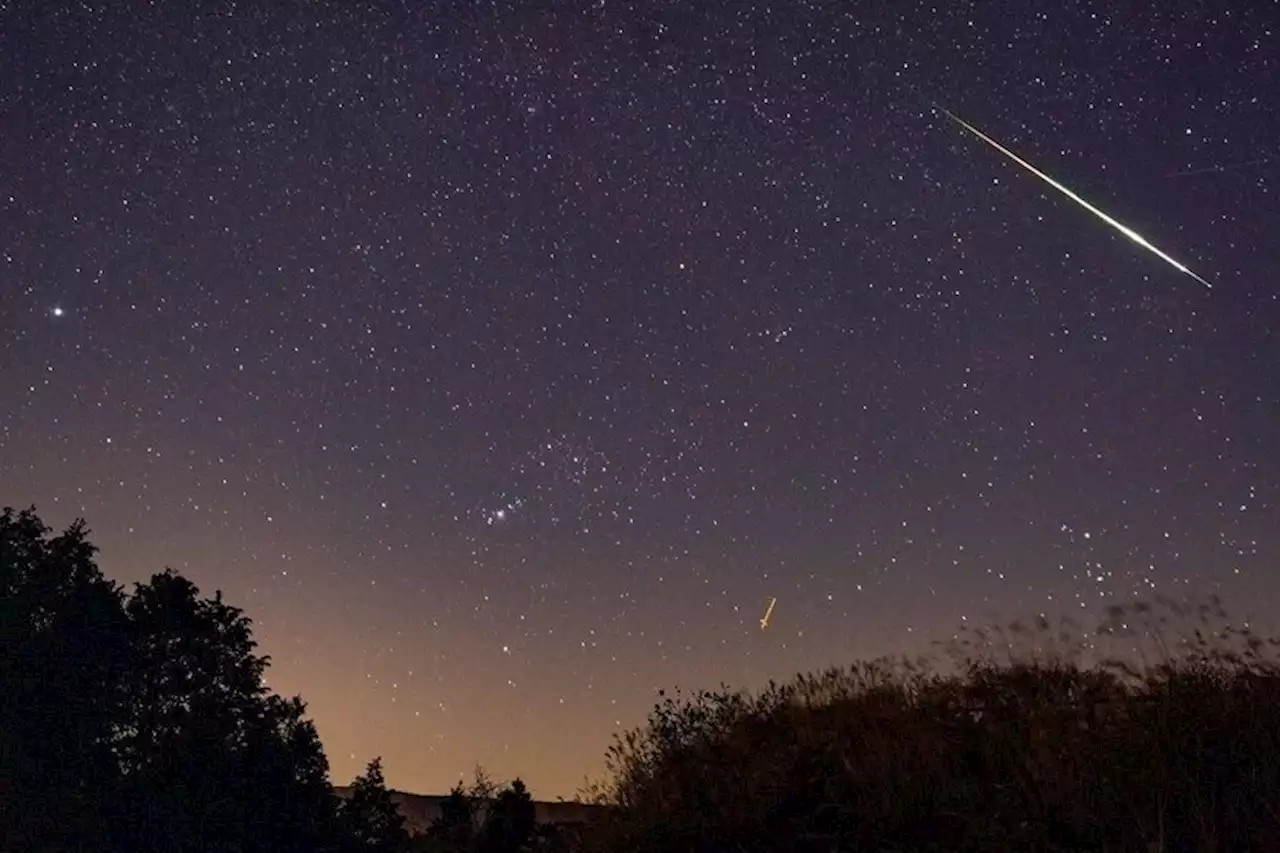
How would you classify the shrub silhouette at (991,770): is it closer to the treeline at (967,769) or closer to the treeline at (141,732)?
the treeline at (967,769)

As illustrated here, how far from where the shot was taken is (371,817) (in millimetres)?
32250

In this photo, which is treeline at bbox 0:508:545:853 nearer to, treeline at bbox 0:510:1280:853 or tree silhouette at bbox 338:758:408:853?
tree silhouette at bbox 338:758:408:853

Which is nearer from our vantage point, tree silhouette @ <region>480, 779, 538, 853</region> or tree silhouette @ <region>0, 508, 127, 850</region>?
tree silhouette @ <region>480, 779, 538, 853</region>

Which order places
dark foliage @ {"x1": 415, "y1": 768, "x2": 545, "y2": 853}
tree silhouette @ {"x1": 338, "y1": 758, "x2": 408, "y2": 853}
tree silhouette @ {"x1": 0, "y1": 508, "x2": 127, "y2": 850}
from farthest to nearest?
Answer: tree silhouette @ {"x1": 338, "y1": 758, "x2": 408, "y2": 853} → tree silhouette @ {"x1": 0, "y1": 508, "x2": 127, "y2": 850} → dark foliage @ {"x1": 415, "y1": 768, "x2": 545, "y2": 853}

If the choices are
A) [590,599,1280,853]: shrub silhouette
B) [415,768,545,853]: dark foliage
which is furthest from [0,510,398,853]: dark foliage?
[590,599,1280,853]: shrub silhouette

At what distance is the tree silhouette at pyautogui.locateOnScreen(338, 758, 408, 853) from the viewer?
3067 cm

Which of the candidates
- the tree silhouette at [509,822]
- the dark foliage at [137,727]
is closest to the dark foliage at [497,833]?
the tree silhouette at [509,822]

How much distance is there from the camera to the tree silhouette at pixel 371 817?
101 feet

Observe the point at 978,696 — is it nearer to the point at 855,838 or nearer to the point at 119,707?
the point at 855,838

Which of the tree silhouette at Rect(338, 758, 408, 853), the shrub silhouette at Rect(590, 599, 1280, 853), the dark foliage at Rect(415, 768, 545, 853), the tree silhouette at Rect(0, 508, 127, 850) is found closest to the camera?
the shrub silhouette at Rect(590, 599, 1280, 853)

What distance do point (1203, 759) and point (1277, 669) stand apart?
3.06ft

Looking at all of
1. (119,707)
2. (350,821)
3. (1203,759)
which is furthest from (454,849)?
(350,821)

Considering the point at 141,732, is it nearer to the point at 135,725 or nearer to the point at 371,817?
the point at 135,725

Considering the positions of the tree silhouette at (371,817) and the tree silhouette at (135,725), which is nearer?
the tree silhouette at (135,725)
